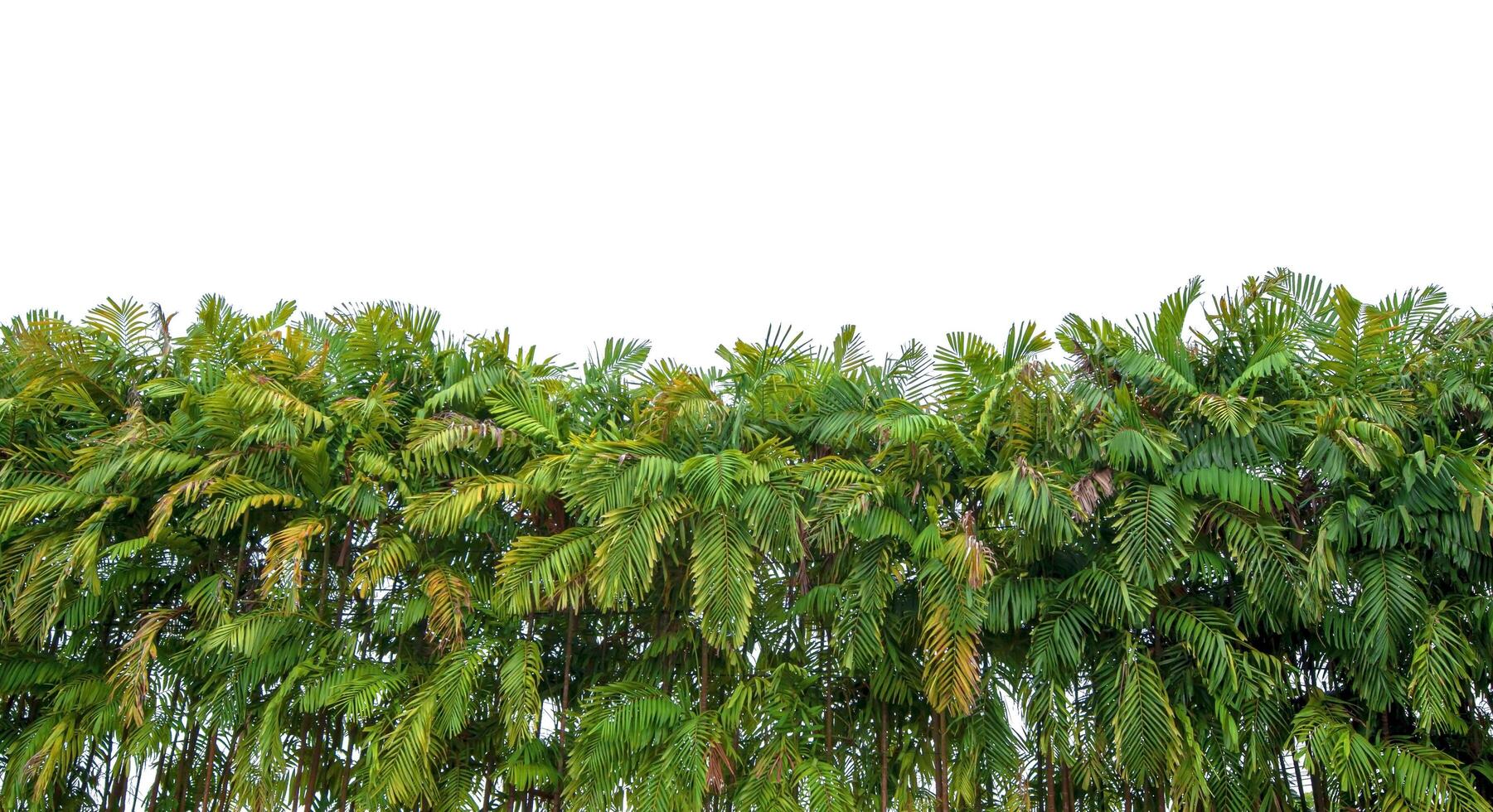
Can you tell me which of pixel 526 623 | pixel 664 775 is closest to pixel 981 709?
pixel 664 775

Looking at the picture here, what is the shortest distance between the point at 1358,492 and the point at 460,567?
3.58 m

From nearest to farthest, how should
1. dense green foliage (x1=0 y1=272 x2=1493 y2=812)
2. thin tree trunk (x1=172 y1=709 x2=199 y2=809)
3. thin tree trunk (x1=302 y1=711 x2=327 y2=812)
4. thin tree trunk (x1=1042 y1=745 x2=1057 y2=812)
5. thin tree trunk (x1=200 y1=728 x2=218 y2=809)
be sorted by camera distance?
dense green foliage (x1=0 y1=272 x2=1493 y2=812) → thin tree trunk (x1=1042 y1=745 x2=1057 y2=812) → thin tree trunk (x1=302 y1=711 x2=327 y2=812) → thin tree trunk (x1=200 y1=728 x2=218 y2=809) → thin tree trunk (x1=172 y1=709 x2=199 y2=809)

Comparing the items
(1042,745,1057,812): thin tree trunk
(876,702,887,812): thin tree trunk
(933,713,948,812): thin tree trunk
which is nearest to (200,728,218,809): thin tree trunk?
(876,702,887,812): thin tree trunk

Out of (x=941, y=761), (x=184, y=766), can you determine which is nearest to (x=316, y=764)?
(x=184, y=766)

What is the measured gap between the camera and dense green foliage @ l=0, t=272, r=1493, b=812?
429 centimetres

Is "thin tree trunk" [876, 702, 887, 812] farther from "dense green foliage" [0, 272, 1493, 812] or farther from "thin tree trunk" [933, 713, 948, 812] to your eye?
"thin tree trunk" [933, 713, 948, 812]

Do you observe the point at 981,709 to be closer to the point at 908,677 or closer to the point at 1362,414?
the point at 908,677

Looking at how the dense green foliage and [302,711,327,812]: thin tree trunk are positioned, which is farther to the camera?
[302,711,327,812]: thin tree trunk

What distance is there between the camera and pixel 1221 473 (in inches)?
171

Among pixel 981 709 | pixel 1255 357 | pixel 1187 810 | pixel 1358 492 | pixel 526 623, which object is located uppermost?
pixel 1255 357

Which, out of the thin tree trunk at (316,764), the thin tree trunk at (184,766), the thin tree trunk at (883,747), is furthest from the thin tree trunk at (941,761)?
the thin tree trunk at (184,766)

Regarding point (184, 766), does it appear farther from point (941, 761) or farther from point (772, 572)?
point (941, 761)

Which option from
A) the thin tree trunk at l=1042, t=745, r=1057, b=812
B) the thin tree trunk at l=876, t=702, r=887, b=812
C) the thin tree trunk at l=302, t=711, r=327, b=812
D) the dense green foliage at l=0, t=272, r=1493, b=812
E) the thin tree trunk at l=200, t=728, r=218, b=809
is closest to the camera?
the dense green foliage at l=0, t=272, r=1493, b=812

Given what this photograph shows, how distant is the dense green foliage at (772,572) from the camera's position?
429 cm
